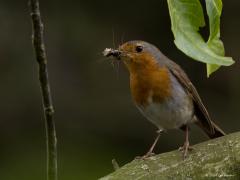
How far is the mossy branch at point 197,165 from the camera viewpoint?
2531mm

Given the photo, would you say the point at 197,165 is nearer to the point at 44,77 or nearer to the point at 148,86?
the point at 44,77

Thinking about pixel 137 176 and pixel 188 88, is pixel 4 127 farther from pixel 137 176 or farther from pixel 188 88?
pixel 137 176

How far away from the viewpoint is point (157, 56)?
415 cm

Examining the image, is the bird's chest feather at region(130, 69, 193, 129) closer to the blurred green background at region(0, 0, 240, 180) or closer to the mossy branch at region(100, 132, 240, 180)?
the mossy branch at region(100, 132, 240, 180)

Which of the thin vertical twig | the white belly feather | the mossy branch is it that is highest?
the thin vertical twig

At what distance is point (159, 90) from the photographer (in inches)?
157

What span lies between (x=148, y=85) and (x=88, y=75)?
4.89 metres

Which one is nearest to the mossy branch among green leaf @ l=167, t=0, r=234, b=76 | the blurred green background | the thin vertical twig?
the thin vertical twig

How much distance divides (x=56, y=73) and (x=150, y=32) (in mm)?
1156

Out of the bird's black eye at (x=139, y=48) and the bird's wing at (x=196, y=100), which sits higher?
the bird's black eye at (x=139, y=48)

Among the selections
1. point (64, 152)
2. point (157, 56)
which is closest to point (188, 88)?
point (157, 56)

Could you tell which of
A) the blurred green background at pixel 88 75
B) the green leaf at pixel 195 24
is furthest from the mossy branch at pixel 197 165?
the blurred green background at pixel 88 75

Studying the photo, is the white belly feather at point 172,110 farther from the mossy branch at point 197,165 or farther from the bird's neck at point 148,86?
the mossy branch at point 197,165

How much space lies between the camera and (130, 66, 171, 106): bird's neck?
3941mm
